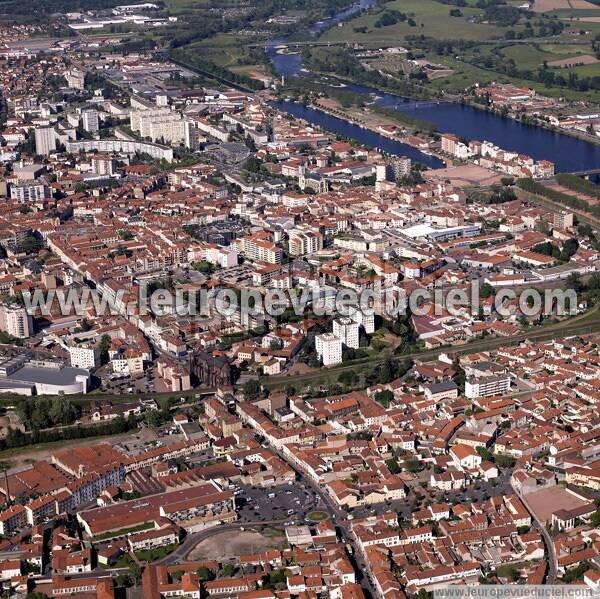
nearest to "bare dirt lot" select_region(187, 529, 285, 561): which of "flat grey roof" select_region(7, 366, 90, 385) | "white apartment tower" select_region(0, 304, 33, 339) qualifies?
"flat grey roof" select_region(7, 366, 90, 385)

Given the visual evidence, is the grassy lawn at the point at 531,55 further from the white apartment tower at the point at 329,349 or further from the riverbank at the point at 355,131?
the white apartment tower at the point at 329,349

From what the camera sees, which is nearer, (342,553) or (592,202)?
(342,553)

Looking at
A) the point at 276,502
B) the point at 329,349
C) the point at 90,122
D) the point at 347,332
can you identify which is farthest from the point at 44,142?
the point at 276,502

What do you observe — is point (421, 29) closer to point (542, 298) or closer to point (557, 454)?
point (542, 298)

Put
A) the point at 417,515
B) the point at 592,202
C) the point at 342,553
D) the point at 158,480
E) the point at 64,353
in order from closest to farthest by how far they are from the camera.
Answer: the point at 342,553
the point at 417,515
the point at 158,480
the point at 64,353
the point at 592,202

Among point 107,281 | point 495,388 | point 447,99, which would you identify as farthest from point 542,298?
point 447,99

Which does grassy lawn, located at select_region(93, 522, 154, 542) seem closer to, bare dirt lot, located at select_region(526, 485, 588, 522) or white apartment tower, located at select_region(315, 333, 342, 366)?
bare dirt lot, located at select_region(526, 485, 588, 522)
